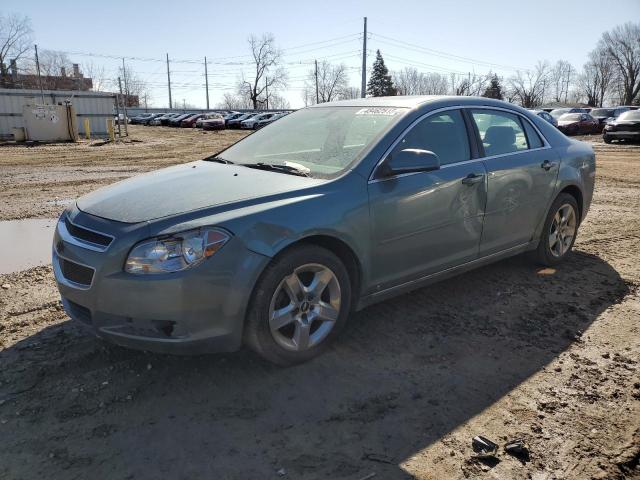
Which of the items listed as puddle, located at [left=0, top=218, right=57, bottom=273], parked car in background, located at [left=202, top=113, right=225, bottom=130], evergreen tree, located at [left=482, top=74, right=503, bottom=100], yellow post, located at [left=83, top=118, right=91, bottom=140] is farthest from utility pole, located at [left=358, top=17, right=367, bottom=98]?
puddle, located at [left=0, top=218, right=57, bottom=273]

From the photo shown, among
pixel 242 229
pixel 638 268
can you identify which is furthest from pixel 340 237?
pixel 638 268

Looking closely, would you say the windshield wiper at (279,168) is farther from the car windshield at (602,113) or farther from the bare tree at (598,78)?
the bare tree at (598,78)

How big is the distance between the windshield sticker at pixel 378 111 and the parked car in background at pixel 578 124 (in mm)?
30044

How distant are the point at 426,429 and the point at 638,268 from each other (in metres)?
3.70

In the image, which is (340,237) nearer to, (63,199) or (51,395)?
(51,395)

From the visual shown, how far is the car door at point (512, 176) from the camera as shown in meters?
4.30

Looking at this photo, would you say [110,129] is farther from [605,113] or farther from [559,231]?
[605,113]

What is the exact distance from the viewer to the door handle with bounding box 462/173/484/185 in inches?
157

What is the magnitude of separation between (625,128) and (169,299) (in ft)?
81.4

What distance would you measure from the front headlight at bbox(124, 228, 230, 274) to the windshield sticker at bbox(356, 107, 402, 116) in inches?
71.3

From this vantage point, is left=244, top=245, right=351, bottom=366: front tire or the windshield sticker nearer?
left=244, top=245, right=351, bottom=366: front tire

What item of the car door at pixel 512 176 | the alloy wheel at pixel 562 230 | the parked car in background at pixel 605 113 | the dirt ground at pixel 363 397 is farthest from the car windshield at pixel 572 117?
the dirt ground at pixel 363 397

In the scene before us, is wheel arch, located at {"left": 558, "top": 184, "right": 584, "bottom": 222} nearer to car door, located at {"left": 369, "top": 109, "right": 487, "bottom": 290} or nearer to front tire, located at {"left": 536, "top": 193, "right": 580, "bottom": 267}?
front tire, located at {"left": 536, "top": 193, "right": 580, "bottom": 267}

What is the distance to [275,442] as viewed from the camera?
257 centimetres
